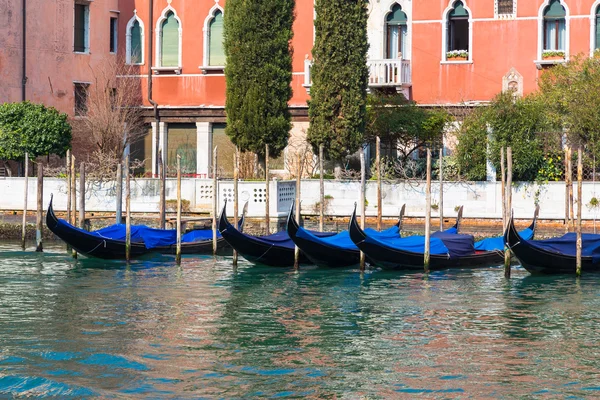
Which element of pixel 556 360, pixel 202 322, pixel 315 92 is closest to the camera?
pixel 556 360

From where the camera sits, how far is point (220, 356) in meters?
9.58

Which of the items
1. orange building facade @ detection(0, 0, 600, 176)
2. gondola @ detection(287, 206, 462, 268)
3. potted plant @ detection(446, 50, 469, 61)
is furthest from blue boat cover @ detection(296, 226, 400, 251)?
potted plant @ detection(446, 50, 469, 61)

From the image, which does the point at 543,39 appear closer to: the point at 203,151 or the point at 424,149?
the point at 424,149

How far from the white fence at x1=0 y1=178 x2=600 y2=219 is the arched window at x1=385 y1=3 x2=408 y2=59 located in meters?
4.18

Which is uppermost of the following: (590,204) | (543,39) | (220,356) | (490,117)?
(543,39)

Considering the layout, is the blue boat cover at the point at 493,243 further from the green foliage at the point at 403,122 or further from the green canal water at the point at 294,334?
the green foliage at the point at 403,122

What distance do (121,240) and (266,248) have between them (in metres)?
2.26

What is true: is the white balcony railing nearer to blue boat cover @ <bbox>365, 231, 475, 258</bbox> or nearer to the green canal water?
blue boat cover @ <bbox>365, 231, 475, 258</bbox>

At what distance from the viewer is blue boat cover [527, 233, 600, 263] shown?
14.6 m

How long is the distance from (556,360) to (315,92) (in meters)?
10.7

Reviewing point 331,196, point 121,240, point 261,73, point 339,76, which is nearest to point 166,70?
point 261,73

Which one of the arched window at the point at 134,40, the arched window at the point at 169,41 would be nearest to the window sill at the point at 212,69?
the arched window at the point at 169,41

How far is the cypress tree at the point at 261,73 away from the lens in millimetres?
19672

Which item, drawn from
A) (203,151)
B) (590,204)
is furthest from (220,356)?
(203,151)
